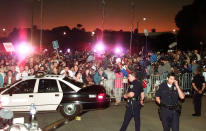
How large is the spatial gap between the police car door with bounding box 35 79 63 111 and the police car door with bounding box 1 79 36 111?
9.3 inches

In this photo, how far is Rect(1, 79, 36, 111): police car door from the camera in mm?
10141

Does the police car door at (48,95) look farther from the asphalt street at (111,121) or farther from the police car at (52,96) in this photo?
the asphalt street at (111,121)

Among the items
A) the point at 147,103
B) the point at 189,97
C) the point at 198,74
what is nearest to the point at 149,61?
the point at 189,97

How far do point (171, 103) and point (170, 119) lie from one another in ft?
1.21

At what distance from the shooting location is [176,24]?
6300 centimetres

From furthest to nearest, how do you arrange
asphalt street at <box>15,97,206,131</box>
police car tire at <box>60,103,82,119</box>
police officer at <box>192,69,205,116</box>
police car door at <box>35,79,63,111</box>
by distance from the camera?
police officer at <box>192,69,205,116</box>, police car tire at <box>60,103,82,119</box>, police car door at <box>35,79,63,111</box>, asphalt street at <box>15,97,206,131</box>

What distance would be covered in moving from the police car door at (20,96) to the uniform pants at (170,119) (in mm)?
5140

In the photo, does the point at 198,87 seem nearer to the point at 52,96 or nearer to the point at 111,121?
the point at 111,121

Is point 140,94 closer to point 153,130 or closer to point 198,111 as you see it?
point 153,130

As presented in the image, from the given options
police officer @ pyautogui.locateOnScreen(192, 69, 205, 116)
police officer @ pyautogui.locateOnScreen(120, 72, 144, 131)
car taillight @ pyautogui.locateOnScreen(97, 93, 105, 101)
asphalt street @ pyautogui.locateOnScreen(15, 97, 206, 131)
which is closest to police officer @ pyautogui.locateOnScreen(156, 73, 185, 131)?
police officer @ pyautogui.locateOnScreen(120, 72, 144, 131)

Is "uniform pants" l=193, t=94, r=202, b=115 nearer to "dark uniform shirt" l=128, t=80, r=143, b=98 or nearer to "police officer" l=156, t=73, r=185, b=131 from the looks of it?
"dark uniform shirt" l=128, t=80, r=143, b=98

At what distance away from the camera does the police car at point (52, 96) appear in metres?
10.2

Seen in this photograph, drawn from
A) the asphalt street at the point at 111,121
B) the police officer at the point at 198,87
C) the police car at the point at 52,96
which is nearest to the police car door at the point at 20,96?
the police car at the point at 52,96

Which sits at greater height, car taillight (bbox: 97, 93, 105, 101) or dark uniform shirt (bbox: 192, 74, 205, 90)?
dark uniform shirt (bbox: 192, 74, 205, 90)
